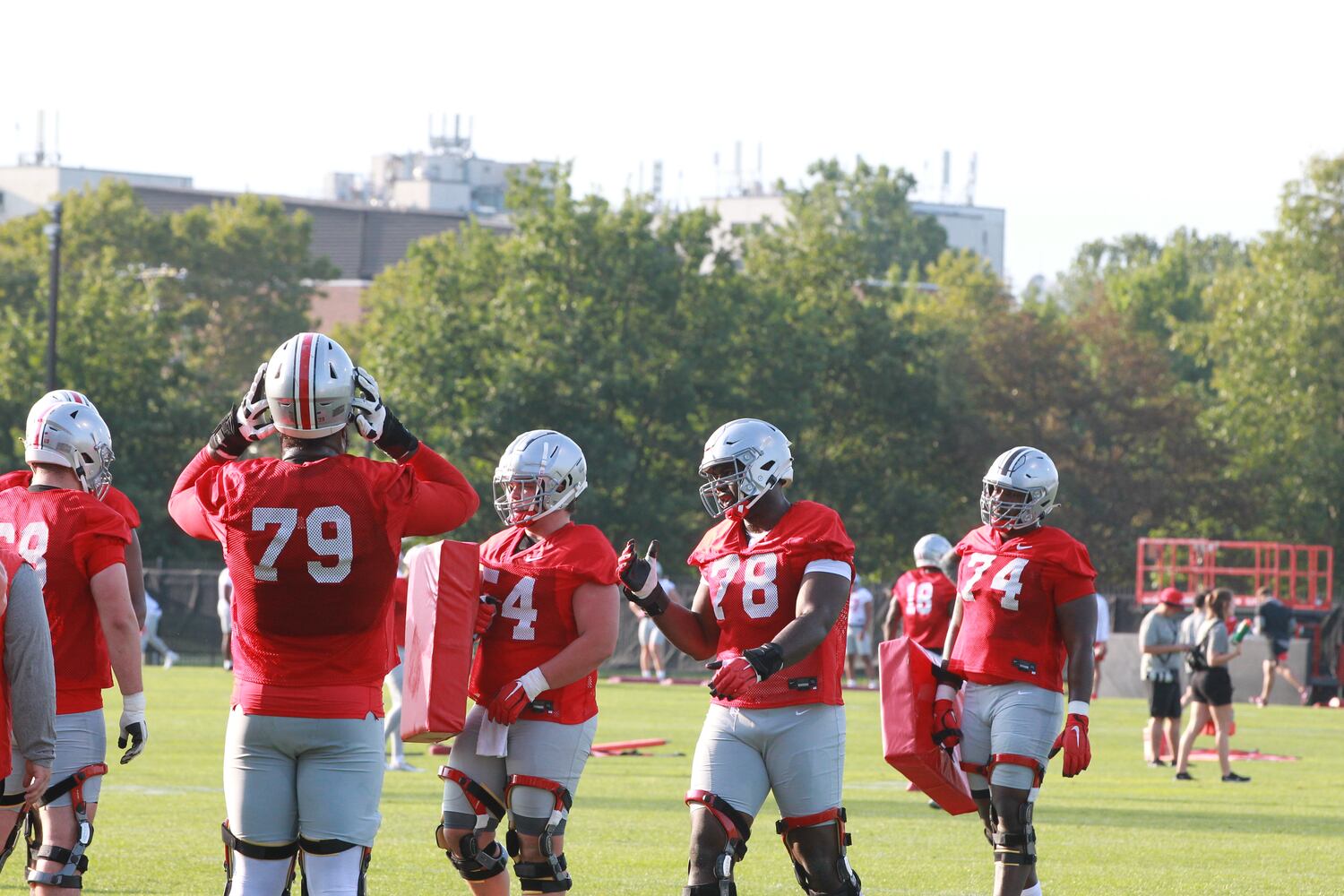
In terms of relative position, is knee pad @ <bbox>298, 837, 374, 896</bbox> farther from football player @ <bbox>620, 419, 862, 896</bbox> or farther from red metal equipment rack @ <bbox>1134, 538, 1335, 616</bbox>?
red metal equipment rack @ <bbox>1134, 538, 1335, 616</bbox>

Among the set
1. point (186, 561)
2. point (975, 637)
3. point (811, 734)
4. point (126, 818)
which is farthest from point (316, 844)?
point (186, 561)

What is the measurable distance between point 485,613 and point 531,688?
1.24 feet

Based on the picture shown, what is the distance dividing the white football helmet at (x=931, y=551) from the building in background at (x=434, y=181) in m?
91.9

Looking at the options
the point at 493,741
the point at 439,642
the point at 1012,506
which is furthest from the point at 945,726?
the point at 439,642

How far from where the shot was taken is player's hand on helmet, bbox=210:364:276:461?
6.33m

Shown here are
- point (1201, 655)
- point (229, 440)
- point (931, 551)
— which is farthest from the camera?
point (1201, 655)

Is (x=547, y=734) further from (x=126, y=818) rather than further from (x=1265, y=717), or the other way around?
(x=1265, y=717)

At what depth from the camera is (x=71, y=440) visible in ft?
24.9

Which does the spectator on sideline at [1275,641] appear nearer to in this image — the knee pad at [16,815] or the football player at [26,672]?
the knee pad at [16,815]

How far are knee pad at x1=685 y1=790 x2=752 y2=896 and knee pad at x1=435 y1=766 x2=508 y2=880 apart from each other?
32.6 inches

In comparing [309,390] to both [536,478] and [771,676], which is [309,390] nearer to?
[536,478]

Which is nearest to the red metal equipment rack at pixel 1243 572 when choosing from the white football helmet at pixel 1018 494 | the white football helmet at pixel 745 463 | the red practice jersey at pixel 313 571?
the white football helmet at pixel 1018 494

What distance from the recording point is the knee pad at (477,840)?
7.91 m

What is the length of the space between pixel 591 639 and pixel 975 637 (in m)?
2.13
